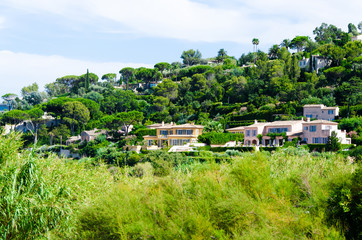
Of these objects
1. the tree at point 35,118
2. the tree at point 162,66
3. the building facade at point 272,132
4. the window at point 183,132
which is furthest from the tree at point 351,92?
the tree at point 162,66

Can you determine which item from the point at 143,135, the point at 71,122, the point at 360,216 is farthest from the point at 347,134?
the point at 71,122

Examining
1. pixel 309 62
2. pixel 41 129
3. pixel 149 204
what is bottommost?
pixel 41 129

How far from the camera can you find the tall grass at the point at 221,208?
10.3 metres

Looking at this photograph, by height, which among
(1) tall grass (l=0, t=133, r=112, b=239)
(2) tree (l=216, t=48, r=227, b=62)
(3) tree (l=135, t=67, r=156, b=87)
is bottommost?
(1) tall grass (l=0, t=133, r=112, b=239)

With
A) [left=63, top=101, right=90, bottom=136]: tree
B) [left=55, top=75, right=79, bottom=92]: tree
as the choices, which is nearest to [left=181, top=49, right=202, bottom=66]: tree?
[left=55, top=75, right=79, bottom=92]: tree

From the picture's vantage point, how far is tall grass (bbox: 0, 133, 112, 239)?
536 inches

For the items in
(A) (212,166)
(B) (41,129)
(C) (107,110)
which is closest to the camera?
(A) (212,166)

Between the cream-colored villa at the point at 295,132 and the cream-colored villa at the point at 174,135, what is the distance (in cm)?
929

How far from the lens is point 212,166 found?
15.2 metres

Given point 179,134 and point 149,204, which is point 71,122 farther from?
point 149,204

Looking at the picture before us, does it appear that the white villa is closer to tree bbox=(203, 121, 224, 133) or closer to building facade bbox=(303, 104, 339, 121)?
building facade bbox=(303, 104, 339, 121)

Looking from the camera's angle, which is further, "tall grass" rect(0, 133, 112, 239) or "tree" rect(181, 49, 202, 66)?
"tree" rect(181, 49, 202, 66)

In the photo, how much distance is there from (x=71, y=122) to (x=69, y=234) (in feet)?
232

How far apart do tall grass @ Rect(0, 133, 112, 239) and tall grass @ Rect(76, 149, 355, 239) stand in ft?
5.09
